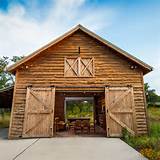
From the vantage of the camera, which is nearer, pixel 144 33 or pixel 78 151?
pixel 78 151

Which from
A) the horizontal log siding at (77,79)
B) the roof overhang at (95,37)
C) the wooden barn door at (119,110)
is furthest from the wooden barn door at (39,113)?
the wooden barn door at (119,110)

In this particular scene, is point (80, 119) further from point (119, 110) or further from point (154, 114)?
point (154, 114)

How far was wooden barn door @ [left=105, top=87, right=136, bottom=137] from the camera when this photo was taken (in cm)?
946

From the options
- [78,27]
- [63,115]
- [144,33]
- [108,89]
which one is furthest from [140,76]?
[63,115]

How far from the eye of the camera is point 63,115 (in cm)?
1552

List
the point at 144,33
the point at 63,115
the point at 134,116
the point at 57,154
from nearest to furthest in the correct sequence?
the point at 57,154
the point at 134,116
the point at 144,33
the point at 63,115

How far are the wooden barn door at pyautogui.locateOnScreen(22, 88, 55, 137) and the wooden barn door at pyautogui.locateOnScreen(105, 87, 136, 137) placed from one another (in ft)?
9.64

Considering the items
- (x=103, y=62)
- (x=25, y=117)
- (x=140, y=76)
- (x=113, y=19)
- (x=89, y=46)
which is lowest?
(x=25, y=117)

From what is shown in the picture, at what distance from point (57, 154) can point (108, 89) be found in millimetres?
5009

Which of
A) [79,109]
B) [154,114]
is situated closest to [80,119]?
[154,114]

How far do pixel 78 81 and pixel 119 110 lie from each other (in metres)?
2.63

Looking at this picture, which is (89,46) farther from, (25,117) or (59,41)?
(25,117)

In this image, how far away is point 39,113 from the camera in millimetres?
9539

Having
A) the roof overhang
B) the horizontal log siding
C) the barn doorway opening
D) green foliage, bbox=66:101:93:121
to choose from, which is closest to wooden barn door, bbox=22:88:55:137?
the horizontal log siding
